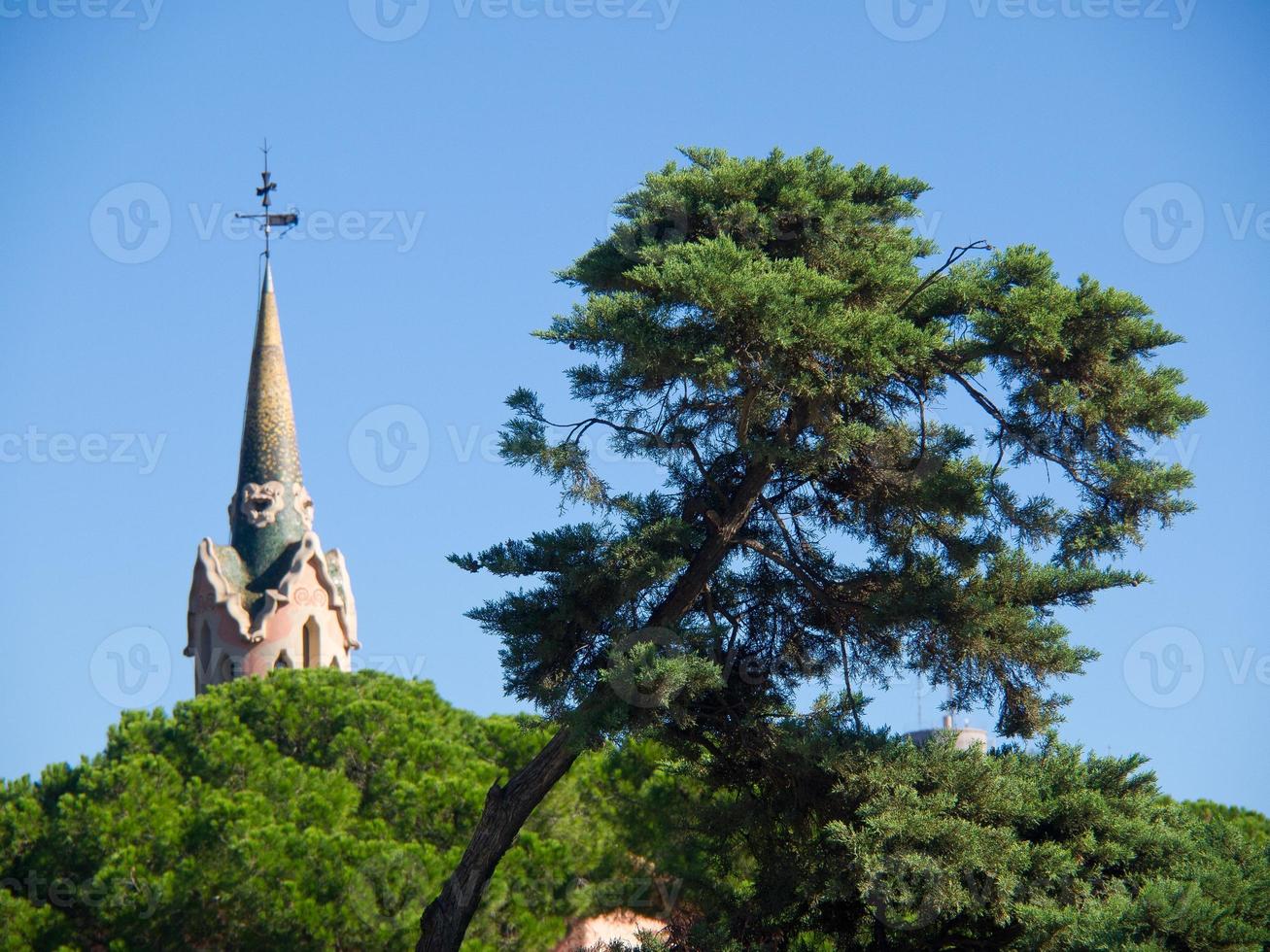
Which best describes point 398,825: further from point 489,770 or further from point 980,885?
point 980,885

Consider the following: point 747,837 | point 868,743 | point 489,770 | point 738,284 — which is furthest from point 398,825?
point 738,284

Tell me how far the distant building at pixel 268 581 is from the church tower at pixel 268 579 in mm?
20

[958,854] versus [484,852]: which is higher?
[484,852]

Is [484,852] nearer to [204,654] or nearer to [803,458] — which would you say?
[803,458]

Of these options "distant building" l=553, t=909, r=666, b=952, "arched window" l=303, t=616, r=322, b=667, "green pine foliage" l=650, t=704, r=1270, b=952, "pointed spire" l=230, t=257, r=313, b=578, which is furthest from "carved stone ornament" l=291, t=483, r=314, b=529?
"green pine foliage" l=650, t=704, r=1270, b=952

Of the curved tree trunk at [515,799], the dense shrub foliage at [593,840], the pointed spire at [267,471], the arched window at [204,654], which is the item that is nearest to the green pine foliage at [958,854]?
the dense shrub foliage at [593,840]

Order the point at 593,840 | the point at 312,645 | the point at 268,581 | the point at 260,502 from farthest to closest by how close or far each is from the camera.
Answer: the point at 260,502 → the point at 268,581 → the point at 312,645 → the point at 593,840

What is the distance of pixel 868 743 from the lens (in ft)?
46.7

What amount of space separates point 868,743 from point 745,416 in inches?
111

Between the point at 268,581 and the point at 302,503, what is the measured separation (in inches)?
81.8

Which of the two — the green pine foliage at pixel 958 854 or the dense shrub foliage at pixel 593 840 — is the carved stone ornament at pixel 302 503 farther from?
the green pine foliage at pixel 958 854

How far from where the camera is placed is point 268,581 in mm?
36406

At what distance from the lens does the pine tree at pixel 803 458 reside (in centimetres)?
1382

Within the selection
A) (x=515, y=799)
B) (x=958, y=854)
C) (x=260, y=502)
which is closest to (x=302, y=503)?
(x=260, y=502)
